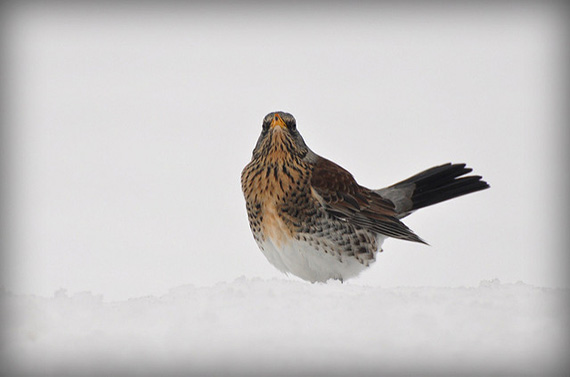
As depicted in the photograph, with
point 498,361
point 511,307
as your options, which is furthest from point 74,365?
point 511,307

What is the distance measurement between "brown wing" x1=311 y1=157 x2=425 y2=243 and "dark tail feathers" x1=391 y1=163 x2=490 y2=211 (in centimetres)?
54

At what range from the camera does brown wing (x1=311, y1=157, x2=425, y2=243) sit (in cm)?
495

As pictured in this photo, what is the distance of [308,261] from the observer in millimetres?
4801

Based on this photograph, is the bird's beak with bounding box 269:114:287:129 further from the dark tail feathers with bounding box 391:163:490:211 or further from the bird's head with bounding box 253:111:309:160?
the dark tail feathers with bounding box 391:163:490:211

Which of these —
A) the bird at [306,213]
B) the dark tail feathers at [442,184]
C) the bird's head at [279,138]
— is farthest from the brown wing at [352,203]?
the dark tail feathers at [442,184]

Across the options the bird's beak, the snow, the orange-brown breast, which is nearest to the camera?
the snow

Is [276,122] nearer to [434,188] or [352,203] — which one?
[352,203]

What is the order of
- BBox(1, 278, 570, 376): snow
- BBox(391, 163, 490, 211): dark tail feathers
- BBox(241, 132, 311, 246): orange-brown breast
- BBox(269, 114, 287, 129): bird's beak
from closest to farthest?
1. BBox(1, 278, 570, 376): snow
2. BBox(241, 132, 311, 246): orange-brown breast
3. BBox(269, 114, 287, 129): bird's beak
4. BBox(391, 163, 490, 211): dark tail feathers

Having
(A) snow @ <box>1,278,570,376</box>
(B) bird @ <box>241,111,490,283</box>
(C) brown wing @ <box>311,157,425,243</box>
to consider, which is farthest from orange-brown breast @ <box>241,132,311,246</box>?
(A) snow @ <box>1,278,570,376</box>

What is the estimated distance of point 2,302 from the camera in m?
3.53

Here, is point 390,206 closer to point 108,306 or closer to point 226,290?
point 226,290

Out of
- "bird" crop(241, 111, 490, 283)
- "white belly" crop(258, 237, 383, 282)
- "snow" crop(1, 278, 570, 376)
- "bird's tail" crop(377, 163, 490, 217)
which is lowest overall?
"snow" crop(1, 278, 570, 376)

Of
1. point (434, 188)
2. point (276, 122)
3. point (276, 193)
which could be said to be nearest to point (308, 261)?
point (276, 193)

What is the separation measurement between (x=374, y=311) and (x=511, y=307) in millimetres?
857
